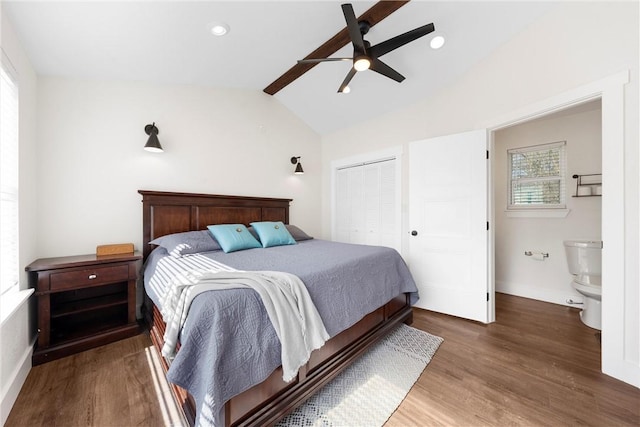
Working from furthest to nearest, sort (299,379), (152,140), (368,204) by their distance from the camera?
(368,204) < (152,140) < (299,379)

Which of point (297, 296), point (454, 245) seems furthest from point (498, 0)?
point (297, 296)

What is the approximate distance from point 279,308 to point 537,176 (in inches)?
157

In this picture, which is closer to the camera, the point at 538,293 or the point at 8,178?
the point at 8,178

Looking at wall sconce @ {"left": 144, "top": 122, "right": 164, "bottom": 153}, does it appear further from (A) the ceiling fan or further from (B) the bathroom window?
(B) the bathroom window

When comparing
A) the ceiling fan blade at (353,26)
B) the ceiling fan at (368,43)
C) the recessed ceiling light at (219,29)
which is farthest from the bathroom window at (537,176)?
the recessed ceiling light at (219,29)

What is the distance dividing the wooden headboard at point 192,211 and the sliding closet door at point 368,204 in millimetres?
1197

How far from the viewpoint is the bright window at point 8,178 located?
157 cm

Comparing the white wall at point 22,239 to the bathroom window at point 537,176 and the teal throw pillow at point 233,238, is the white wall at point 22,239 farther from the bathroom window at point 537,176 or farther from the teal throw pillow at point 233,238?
the bathroom window at point 537,176

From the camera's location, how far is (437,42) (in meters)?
2.45

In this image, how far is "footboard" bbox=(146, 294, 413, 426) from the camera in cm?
124

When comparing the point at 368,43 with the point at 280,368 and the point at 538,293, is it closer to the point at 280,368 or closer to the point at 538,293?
the point at 280,368

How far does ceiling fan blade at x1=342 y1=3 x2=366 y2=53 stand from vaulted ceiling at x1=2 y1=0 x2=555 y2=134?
0.50m

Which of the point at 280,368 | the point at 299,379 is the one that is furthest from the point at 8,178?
the point at 299,379

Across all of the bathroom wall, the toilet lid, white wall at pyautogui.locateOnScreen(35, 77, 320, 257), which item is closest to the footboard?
white wall at pyautogui.locateOnScreen(35, 77, 320, 257)
